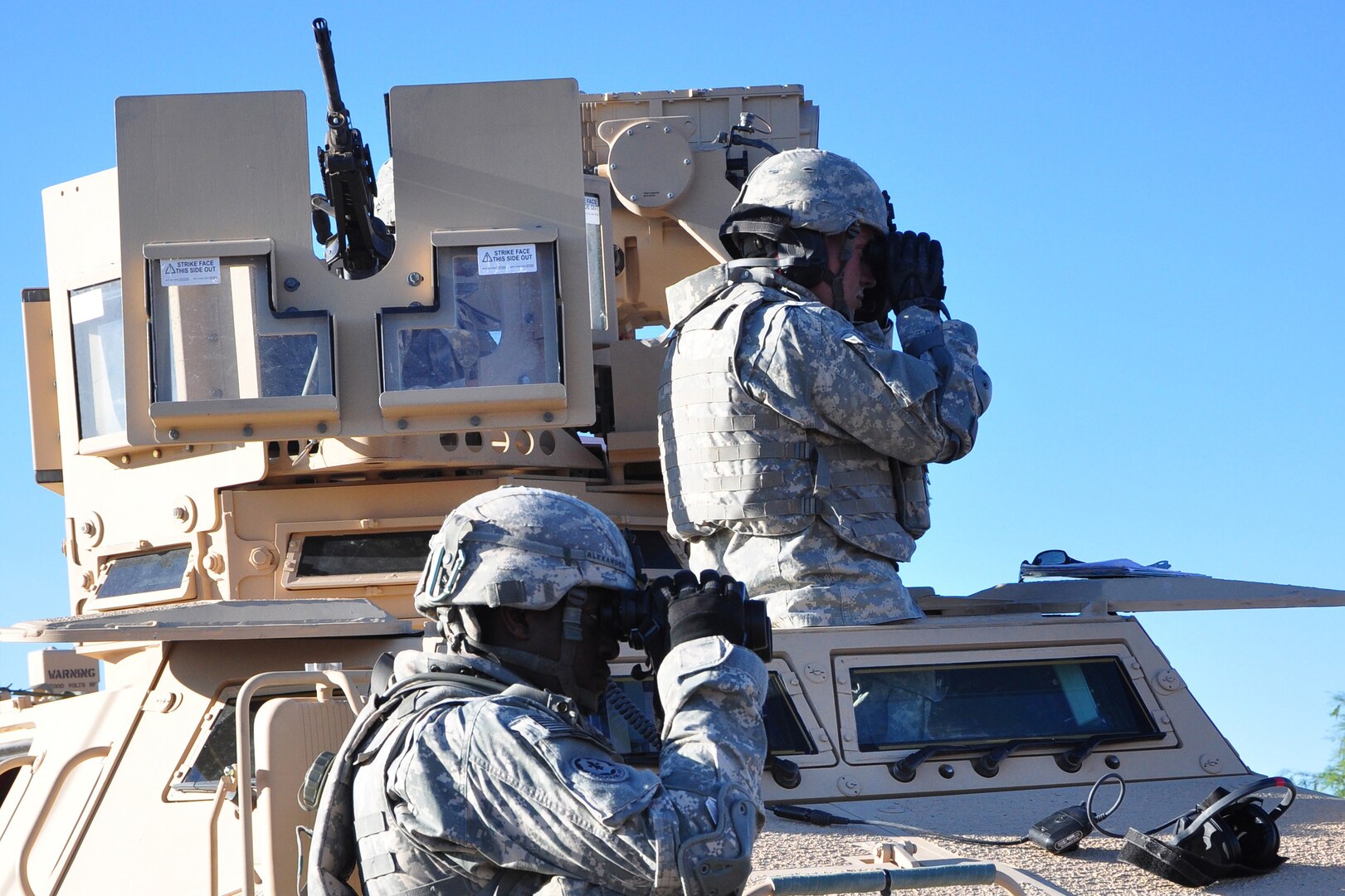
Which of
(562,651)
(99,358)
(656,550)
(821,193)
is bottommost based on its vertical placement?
(656,550)

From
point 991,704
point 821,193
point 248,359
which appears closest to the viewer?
point 991,704

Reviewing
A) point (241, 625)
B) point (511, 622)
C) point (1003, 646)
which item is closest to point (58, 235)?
point (241, 625)

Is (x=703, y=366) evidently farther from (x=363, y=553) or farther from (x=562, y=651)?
(x=562, y=651)

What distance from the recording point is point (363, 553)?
7.32 meters

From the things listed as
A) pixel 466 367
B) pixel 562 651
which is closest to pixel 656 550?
pixel 466 367

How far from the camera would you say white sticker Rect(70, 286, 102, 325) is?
749cm

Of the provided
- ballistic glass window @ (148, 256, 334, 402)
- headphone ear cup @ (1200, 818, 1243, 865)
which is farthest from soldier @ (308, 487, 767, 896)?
ballistic glass window @ (148, 256, 334, 402)

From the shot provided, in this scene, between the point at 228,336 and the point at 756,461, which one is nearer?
the point at 756,461

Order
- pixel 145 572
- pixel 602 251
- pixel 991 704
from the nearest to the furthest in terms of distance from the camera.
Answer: pixel 991 704 → pixel 145 572 → pixel 602 251

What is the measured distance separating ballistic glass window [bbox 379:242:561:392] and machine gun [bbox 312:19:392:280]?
1132 mm

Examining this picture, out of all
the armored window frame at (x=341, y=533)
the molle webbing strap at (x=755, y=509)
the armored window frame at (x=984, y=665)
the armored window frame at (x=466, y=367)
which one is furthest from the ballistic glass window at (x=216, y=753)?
the armored window frame at (x=341, y=533)

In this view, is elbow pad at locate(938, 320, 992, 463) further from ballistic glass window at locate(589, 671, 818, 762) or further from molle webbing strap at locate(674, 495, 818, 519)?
ballistic glass window at locate(589, 671, 818, 762)

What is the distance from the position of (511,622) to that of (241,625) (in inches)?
86.0

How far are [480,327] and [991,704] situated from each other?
7.31 ft
